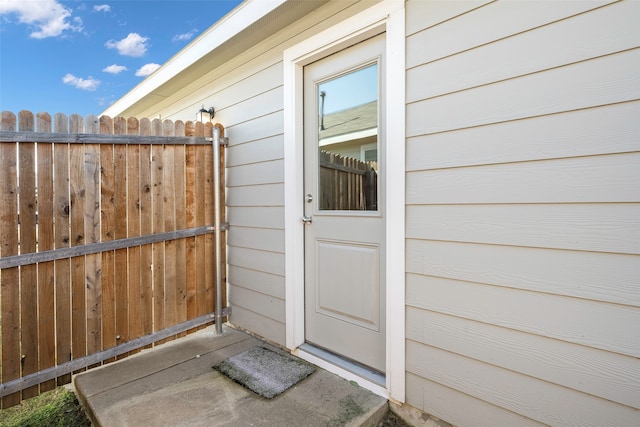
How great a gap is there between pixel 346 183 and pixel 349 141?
0.92 ft

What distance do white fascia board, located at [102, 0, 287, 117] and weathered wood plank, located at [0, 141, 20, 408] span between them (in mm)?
1577

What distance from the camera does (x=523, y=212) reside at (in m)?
1.27

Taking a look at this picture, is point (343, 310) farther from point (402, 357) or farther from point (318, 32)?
point (318, 32)

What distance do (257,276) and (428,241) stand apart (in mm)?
1541

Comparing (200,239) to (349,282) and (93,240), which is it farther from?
(349,282)

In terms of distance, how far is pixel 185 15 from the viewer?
187 inches

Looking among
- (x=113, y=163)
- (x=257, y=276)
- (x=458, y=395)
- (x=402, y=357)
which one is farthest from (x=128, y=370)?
(x=458, y=395)

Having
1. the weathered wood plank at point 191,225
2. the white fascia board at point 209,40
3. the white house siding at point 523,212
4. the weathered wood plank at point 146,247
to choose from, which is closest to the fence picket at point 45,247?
the weathered wood plank at point 146,247

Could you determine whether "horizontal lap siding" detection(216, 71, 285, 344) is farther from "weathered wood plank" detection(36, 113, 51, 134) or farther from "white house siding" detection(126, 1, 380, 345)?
"weathered wood plank" detection(36, 113, 51, 134)

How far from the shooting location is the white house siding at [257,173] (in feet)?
7.73

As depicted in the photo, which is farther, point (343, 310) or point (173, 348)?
point (173, 348)

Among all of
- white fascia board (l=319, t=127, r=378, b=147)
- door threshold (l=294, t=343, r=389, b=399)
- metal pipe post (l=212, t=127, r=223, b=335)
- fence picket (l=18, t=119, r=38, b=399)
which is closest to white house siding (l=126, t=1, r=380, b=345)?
metal pipe post (l=212, t=127, r=223, b=335)

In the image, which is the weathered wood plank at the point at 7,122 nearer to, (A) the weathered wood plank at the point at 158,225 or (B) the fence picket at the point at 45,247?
(B) the fence picket at the point at 45,247

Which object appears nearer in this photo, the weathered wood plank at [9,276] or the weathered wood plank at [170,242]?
the weathered wood plank at [9,276]
